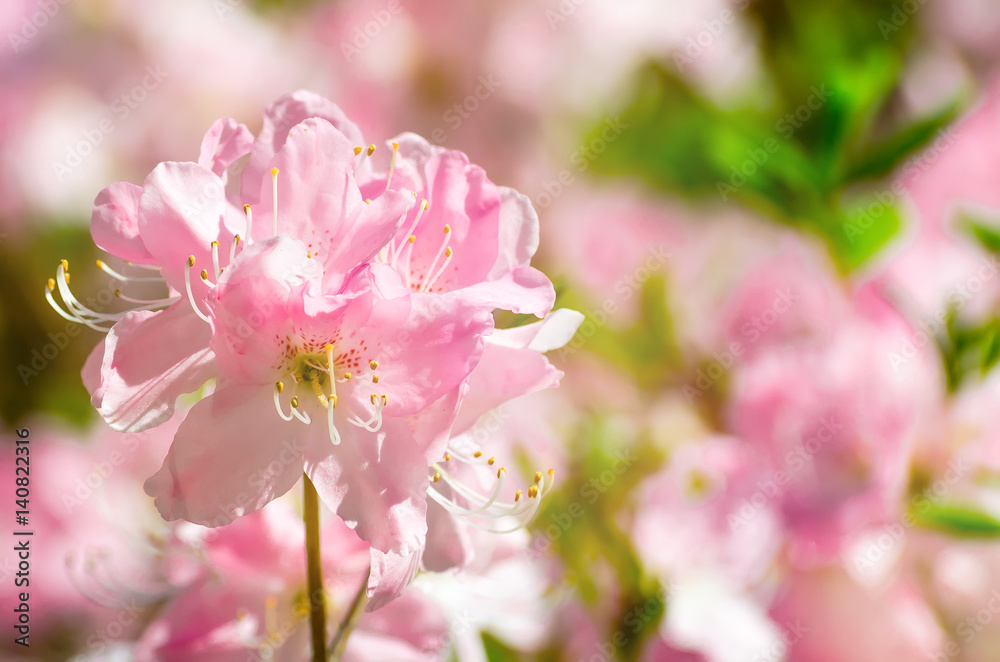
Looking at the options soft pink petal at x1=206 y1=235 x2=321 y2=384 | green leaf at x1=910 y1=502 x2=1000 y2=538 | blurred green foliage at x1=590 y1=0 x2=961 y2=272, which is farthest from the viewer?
blurred green foliage at x1=590 y1=0 x2=961 y2=272

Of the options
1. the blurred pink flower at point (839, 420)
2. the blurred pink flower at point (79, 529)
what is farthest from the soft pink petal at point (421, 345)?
the blurred pink flower at point (839, 420)

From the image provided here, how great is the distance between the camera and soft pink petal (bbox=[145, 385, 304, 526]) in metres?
0.29

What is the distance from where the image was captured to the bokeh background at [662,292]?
540 mm

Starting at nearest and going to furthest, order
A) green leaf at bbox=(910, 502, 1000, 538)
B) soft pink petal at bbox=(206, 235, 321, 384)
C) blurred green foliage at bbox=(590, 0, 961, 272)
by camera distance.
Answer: soft pink petal at bbox=(206, 235, 321, 384)
green leaf at bbox=(910, 502, 1000, 538)
blurred green foliage at bbox=(590, 0, 961, 272)

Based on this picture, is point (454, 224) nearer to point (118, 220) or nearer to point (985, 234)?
point (118, 220)

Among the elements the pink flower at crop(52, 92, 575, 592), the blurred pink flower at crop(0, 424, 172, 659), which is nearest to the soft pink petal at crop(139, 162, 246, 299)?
the pink flower at crop(52, 92, 575, 592)

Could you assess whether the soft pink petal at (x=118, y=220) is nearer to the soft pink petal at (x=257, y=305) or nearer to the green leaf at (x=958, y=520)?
the soft pink petal at (x=257, y=305)

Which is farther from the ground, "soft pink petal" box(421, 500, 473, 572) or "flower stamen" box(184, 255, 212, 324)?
"flower stamen" box(184, 255, 212, 324)

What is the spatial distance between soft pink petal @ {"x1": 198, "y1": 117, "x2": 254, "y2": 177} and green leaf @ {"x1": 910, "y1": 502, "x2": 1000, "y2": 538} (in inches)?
17.4

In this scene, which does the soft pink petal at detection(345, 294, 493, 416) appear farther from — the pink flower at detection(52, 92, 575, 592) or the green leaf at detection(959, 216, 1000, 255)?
the green leaf at detection(959, 216, 1000, 255)

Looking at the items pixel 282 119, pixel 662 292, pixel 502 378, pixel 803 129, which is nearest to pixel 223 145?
pixel 282 119

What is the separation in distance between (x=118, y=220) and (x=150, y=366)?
5 cm

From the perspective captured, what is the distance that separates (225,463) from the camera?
298 millimetres

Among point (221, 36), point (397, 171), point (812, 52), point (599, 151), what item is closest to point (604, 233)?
point (599, 151)
